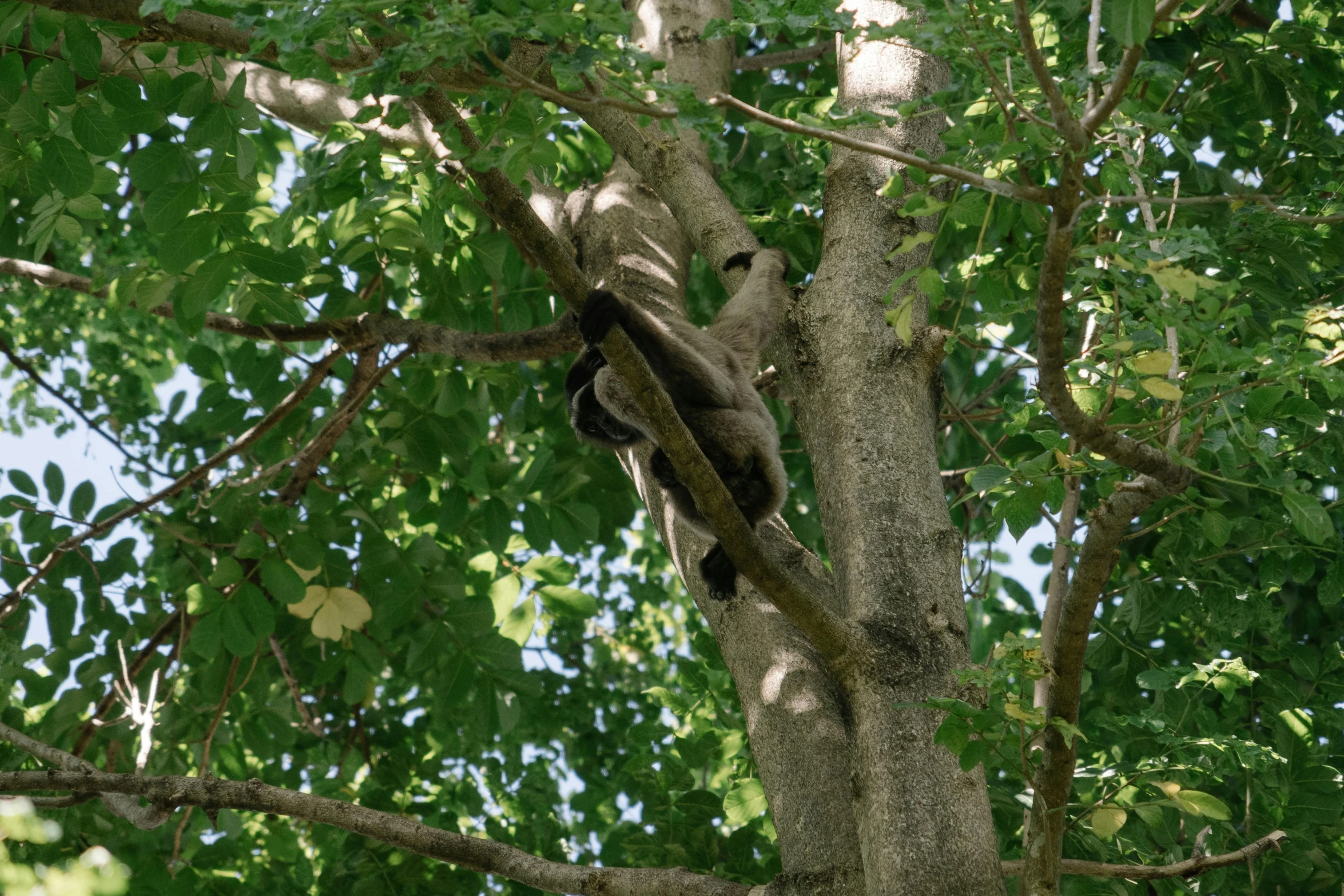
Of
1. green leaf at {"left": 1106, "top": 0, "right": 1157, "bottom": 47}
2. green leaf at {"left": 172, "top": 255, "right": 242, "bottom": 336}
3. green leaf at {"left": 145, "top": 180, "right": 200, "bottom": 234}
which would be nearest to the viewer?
green leaf at {"left": 1106, "top": 0, "right": 1157, "bottom": 47}

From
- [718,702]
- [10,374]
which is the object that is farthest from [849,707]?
[10,374]

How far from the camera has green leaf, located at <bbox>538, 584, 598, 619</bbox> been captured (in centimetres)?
461

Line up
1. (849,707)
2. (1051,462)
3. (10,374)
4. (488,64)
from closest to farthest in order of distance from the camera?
(488,64)
(1051,462)
(849,707)
(10,374)

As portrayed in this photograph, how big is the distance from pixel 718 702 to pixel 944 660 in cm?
195

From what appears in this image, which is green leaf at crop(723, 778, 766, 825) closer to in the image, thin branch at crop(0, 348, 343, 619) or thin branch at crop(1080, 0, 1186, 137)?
thin branch at crop(0, 348, 343, 619)

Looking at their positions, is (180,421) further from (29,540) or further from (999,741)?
(999,741)

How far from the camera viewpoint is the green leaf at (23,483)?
486 cm

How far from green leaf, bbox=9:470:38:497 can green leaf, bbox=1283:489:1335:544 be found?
193 inches

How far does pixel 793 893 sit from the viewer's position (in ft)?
9.17

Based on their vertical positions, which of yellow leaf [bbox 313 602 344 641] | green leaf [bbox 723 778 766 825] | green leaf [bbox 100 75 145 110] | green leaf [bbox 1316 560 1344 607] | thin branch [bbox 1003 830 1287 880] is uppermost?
green leaf [bbox 100 75 145 110]

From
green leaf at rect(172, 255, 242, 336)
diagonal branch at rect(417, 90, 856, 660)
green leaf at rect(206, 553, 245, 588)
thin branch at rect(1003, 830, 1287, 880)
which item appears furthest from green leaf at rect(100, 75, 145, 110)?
thin branch at rect(1003, 830, 1287, 880)

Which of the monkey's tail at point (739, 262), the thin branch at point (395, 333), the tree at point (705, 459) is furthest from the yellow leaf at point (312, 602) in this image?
the monkey's tail at point (739, 262)

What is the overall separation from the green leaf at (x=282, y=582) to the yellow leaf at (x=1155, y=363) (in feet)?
11.0

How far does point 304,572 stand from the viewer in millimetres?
5023
